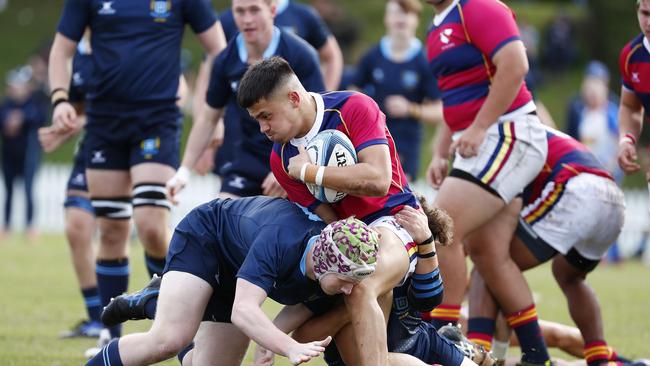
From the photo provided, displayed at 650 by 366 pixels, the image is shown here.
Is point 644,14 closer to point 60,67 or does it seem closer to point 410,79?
point 60,67

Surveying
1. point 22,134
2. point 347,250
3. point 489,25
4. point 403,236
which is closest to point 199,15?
point 489,25

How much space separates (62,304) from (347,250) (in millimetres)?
5581

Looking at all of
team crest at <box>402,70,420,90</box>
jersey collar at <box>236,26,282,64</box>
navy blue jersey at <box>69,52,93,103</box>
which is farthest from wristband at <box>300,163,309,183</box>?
→ team crest at <box>402,70,420,90</box>

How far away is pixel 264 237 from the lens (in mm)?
4863

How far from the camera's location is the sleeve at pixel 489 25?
6.01m

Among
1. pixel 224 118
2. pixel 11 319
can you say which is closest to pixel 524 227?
pixel 224 118

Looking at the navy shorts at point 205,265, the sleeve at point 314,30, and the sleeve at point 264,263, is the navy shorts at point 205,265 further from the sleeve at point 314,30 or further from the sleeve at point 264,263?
the sleeve at point 314,30

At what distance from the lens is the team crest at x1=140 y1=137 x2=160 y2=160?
6.84 metres

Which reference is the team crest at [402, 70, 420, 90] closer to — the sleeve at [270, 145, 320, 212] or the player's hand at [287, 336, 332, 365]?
the sleeve at [270, 145, 320, 212]

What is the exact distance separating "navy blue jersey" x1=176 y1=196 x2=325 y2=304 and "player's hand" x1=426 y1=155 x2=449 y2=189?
6.08 feet

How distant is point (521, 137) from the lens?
621 cm

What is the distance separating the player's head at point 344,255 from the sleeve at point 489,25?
1.75 metres

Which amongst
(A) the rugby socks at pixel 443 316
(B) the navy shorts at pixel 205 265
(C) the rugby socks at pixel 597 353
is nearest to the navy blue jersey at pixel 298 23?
(A) the rugby socks at pixel 443 316

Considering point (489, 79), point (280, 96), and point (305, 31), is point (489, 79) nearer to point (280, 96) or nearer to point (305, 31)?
point (280, 96)
